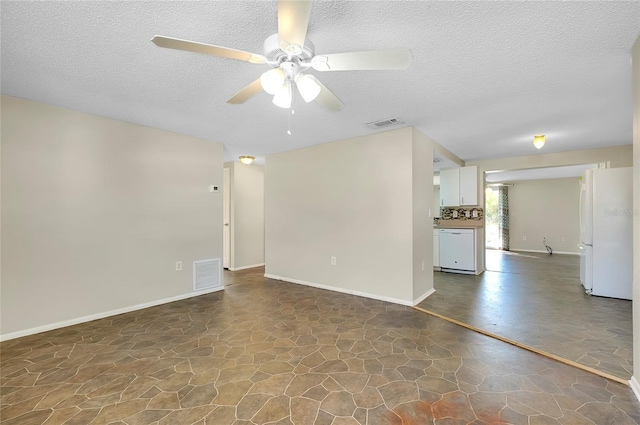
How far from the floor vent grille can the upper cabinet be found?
15.4 feet

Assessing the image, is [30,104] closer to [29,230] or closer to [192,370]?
[29,230]

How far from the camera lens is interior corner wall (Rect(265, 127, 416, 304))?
3635 millimetres

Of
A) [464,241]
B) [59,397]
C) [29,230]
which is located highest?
[29,230]

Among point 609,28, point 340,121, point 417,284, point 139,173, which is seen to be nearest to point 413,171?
Answer: point 340,121

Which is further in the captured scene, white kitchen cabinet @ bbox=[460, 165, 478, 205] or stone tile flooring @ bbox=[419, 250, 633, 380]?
white kitchen cabinet @ bbox=[460, 165, 478, 205]

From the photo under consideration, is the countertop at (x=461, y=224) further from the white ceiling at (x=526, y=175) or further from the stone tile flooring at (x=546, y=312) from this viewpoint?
the white ceiling at (x=526, y=175)

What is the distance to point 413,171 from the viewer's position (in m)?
3.56

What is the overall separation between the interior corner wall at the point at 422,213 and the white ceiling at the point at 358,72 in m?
0.42

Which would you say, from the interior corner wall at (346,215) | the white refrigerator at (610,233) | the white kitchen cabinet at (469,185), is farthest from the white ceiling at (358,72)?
the white kitchen cabinet at (469,185)

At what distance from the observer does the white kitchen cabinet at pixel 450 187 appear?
5679 millimetres

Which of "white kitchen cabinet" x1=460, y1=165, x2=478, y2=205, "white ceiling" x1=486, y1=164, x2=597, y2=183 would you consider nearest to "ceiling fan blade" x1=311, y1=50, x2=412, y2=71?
"white kitchen cabinet" x1=460, y1=165, x2=478, y2=205

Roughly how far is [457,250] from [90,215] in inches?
233

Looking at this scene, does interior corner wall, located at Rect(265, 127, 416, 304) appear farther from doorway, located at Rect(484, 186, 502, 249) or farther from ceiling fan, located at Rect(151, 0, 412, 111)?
doorway, located at Rect(484, 186, 502, 249)

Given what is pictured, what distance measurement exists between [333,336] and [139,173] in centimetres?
309
